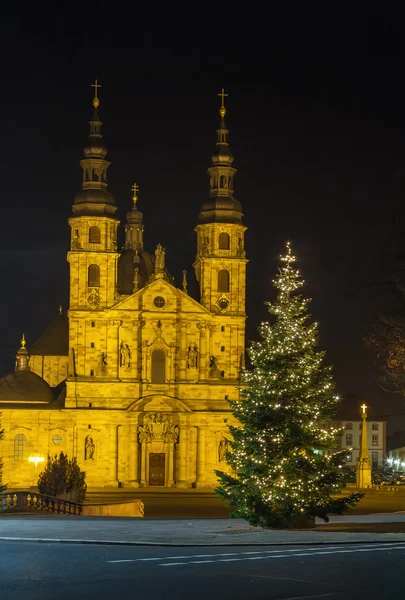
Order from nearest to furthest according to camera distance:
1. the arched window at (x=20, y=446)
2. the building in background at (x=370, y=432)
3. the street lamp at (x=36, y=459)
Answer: the street lamp at (x=36, y=459), the arched window at (x=20, y=446), the building in background at (x=370, y=432)

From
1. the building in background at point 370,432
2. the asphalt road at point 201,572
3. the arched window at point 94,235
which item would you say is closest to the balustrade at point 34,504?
the asphalt road at point 201,572

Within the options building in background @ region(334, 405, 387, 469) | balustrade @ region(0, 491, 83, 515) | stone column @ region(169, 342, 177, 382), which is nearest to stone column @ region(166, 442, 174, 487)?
stone column @ region(169, 342, 177, 382)

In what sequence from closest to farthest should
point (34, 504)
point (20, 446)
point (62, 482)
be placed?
point (34, 504) → point (62, 482) → point (20, 446)

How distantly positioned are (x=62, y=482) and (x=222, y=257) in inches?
1493

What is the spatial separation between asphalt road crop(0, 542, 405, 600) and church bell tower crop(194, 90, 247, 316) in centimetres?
6240

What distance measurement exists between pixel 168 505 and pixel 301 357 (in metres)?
35.0

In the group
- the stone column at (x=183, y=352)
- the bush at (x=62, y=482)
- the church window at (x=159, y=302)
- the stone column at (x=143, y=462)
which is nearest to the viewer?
the bush at (x=62, y=482)

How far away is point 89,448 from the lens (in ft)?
275

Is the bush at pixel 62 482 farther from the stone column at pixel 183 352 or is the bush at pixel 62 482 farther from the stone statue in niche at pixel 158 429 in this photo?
the stone column at pixel 183 352

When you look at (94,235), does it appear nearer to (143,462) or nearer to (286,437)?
(143,462)

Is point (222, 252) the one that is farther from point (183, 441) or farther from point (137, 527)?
point (137, 527)

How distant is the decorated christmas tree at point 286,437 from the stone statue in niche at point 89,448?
2054 inches

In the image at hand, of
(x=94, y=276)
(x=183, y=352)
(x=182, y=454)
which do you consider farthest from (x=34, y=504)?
(x=94, y=276)

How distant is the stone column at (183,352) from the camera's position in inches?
3366
